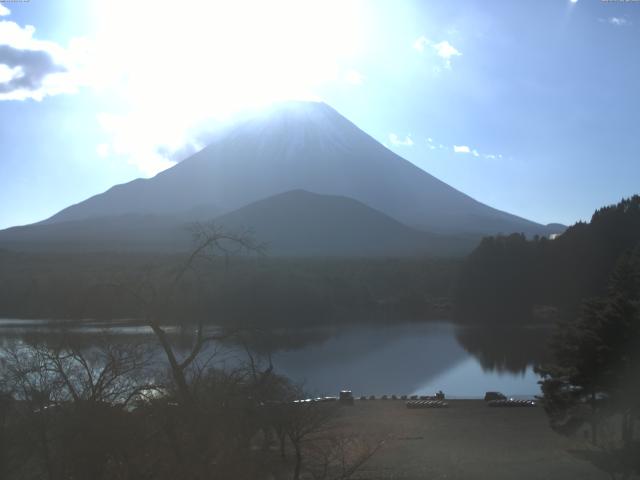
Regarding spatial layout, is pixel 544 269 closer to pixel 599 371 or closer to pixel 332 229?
pixel 599 371

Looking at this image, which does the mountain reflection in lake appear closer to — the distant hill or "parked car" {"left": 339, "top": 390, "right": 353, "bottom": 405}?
"parked car" {"left": 339, "top": 390, "right": 353, "bottom": 405}

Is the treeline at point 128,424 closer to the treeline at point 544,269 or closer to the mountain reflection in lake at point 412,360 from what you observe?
the mountain reflection in lake at point 412,360

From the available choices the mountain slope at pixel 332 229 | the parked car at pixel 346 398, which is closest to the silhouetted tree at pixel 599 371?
the parked car at pixel 346 398

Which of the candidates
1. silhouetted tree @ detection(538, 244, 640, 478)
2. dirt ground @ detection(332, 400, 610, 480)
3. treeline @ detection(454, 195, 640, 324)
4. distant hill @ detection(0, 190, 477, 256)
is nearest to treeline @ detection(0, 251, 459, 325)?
treeline @ detection(454, 195, 640, 324)

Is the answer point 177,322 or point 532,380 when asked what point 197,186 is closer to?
point 532,380

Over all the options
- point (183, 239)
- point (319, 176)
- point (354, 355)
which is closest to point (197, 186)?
point (319, 176)

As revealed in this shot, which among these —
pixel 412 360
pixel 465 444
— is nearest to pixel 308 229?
pixel 412 360
